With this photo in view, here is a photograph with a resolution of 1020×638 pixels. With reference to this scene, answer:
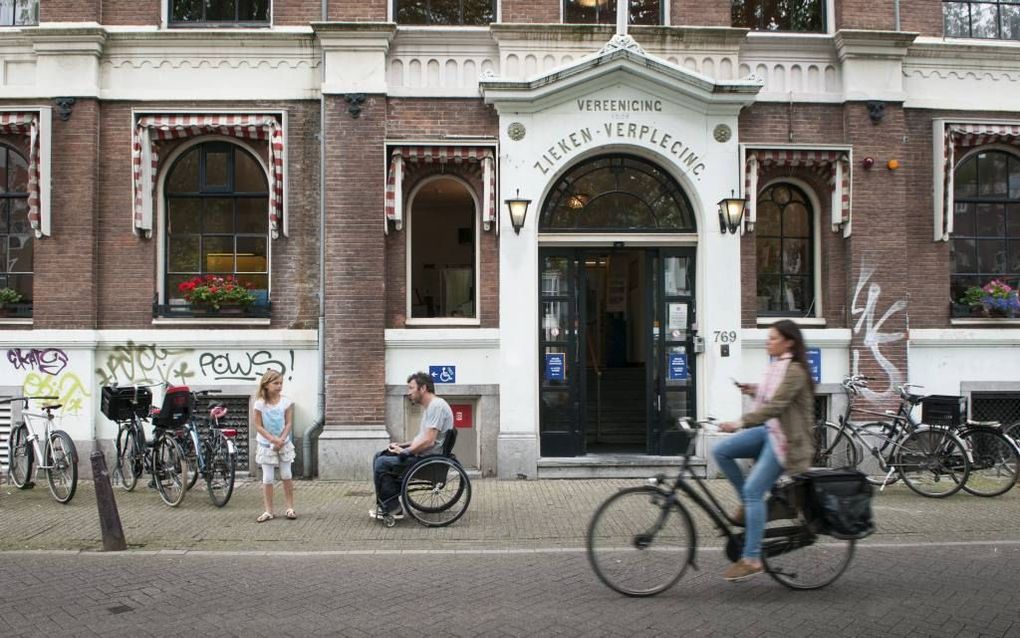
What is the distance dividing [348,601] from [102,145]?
27.1 ft

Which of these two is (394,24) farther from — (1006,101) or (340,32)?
(1006,101)

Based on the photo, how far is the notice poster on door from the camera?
1159 centimetres

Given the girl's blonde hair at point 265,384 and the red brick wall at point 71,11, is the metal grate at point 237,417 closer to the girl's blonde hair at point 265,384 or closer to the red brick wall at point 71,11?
the girl's blonde hair at point 265,384

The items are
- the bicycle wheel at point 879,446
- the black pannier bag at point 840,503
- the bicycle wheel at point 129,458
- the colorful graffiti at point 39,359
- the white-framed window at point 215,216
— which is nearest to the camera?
the black pannier bag at point 840,503

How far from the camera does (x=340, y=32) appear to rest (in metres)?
A: 11.2

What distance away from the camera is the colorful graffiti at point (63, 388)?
1117 centimetres

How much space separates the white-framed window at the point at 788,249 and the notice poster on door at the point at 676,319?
→ 4.05ft

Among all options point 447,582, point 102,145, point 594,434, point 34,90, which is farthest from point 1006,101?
point 34,90

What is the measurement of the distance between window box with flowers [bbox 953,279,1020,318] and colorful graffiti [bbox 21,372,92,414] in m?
12.2

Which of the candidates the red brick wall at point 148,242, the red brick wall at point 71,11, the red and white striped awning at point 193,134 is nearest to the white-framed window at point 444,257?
the red brick wall at point 148,242

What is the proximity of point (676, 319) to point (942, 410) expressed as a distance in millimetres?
3479

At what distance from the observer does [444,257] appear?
11.7 m

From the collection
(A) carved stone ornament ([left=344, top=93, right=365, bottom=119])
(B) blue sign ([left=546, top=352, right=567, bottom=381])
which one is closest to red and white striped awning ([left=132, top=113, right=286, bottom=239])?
(A) carved stone ornament ([left=344, top=93, right=365, bottom=119])

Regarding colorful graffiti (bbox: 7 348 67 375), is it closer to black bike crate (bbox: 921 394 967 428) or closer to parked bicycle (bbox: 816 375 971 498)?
parked bicycle (bbox: 816 375 971 498)
